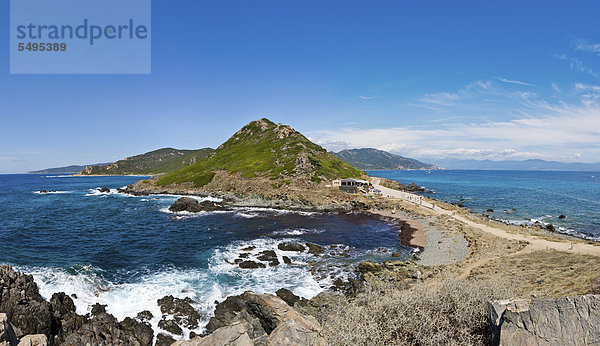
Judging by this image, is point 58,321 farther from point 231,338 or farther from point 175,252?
point 231,338

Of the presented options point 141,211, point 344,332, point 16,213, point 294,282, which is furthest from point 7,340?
point 16,213

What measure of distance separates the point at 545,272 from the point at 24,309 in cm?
4487

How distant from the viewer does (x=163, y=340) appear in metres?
20.4

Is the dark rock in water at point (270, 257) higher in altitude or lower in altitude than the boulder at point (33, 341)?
lower

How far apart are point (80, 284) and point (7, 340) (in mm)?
17174

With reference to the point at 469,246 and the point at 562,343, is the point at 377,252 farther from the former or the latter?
the point at 562,343

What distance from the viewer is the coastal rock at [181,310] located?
73.5 ft

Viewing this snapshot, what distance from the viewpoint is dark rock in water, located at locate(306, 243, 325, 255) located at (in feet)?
130

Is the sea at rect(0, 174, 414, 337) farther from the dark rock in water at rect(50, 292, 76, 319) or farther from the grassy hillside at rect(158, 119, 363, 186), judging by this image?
the grassy hillside at rect(158, 119, 363, 186)

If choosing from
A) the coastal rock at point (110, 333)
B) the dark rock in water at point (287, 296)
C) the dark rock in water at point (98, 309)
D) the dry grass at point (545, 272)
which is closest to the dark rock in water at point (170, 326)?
the coastal rock at point (110, 333)

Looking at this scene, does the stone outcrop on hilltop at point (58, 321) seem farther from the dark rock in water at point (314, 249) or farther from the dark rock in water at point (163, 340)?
the dark rock in water at point (314, 249)

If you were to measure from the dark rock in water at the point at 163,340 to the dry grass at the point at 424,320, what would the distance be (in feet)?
54.9

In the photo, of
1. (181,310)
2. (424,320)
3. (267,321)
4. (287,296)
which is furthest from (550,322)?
(181,310)

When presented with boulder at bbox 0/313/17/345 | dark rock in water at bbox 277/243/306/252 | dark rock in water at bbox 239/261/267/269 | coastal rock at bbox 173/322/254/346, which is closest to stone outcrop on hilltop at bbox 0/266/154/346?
boulder at bbox 0/313/17/345
